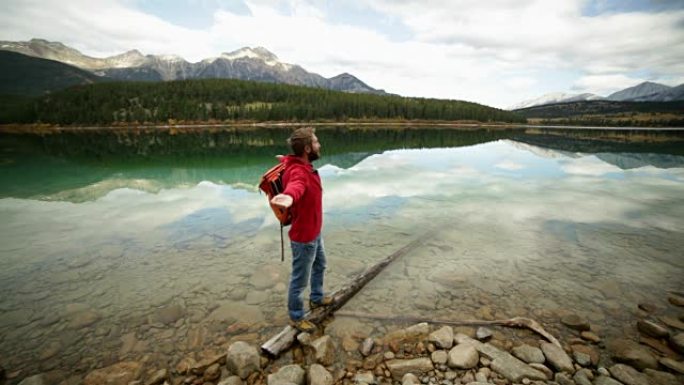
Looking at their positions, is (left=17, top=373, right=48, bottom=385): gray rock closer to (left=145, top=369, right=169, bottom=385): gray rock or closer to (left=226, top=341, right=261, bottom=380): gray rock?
(left=145, top=369, right=169, bottom=385): gray rock

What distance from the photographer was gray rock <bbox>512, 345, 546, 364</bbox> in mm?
6211

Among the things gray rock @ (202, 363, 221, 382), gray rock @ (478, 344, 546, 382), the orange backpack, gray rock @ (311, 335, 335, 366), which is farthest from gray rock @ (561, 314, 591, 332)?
gray rock @ (202, 363, 221, 382)

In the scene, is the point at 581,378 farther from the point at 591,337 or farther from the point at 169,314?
the point at 169,314

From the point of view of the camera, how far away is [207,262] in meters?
10.9

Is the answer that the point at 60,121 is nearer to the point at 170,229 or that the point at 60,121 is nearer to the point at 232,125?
the point at 232,125

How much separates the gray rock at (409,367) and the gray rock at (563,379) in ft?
7.16

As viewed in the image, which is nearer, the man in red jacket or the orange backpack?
the man in red jacket

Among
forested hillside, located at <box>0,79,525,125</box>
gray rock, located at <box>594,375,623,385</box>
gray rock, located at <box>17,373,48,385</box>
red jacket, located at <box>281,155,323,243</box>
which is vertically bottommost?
gray rock, located at <box>17,373,48,385</box>

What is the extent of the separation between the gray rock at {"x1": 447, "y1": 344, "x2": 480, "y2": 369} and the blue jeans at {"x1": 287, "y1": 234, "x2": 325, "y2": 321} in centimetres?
327

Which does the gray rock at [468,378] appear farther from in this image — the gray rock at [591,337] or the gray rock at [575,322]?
the gray rock at [575,322]

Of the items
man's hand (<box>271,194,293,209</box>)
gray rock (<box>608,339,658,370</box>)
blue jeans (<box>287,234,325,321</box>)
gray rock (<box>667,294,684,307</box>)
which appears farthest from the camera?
gray rock (<box>667,294,684,307</box>)

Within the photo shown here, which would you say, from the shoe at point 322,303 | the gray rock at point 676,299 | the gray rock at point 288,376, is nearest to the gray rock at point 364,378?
the gray rock at point 288,376

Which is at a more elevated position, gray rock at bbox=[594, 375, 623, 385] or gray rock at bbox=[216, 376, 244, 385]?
gray rock at bbox=[594, 375, 623, 385]

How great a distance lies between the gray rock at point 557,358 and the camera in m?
5.99
